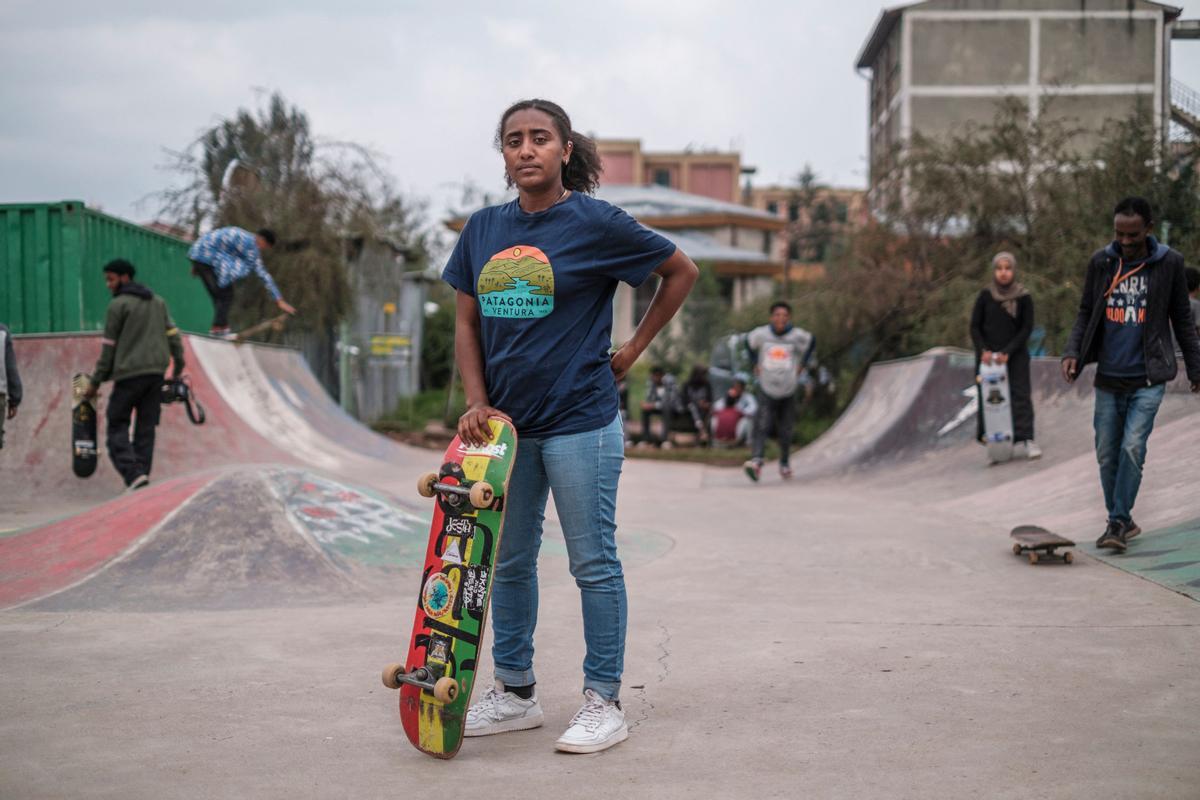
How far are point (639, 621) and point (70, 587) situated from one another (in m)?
2.52

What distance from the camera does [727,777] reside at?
9.16ft

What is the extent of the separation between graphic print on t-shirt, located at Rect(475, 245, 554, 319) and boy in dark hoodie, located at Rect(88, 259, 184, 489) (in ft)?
18.9

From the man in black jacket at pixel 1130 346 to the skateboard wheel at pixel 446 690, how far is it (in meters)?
4.14

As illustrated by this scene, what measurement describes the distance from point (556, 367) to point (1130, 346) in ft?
13.0

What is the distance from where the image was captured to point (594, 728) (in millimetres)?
3072

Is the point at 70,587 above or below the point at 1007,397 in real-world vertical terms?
below

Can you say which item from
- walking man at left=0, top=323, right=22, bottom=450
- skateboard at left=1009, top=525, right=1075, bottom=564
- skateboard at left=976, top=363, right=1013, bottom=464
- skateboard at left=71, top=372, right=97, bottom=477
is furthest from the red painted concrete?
skateboard at left=976, top=363, right=1013, bottom=464

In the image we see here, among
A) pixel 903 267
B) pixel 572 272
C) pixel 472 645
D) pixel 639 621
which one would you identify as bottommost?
pixel 639 621

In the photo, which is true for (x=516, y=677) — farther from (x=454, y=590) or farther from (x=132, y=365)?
(x=132, y=365)

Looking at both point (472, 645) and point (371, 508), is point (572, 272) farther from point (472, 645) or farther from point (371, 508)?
point (371, 508)

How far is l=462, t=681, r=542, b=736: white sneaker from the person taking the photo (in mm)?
3268

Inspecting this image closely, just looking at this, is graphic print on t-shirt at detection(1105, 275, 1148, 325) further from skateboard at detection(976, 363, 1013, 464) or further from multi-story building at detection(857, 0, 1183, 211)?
multi-story building at detection(857, 0, 1183, 211)

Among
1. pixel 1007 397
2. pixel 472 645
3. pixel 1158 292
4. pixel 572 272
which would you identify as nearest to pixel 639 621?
pixel 472 645

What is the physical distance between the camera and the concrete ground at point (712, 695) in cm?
277
